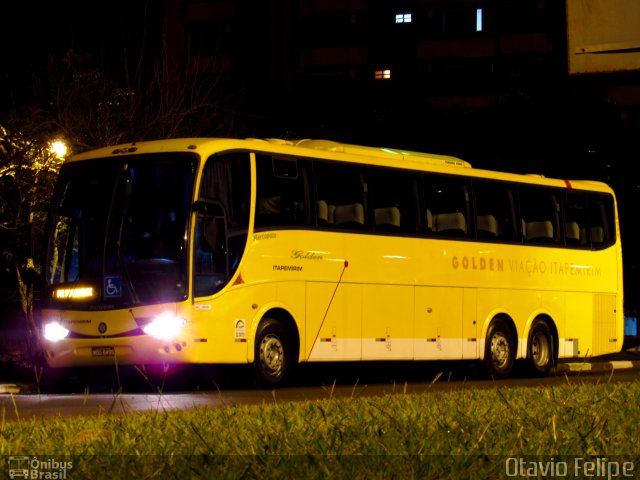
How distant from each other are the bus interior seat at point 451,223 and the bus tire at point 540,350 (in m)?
2.99

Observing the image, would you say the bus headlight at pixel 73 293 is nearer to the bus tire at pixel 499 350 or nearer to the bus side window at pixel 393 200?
the bus side window at pixel 393 200

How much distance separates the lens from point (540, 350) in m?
26.2

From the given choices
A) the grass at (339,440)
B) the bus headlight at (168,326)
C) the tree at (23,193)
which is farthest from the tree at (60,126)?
the grass at (339,440)

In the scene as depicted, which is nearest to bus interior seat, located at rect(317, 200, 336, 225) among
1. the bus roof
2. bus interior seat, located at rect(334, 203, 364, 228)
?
bus interior seat, located at rect(334, 203, 364, 228)

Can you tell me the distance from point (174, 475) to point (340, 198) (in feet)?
47.6

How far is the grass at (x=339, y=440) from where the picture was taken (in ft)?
23.8

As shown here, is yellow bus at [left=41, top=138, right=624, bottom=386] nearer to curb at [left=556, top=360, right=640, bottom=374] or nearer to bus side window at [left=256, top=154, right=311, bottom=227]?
bus side window at [left=256, top=154, right=311, bottom=227]

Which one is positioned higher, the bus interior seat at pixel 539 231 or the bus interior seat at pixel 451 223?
the bus interior seat at pixel 451 223

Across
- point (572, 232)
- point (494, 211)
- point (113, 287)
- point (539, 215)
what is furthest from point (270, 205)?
point (572, 232)

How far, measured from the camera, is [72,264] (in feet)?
65.2

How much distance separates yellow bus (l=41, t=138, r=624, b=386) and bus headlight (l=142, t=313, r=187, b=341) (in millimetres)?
14

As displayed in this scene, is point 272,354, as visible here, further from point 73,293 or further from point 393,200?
point 393,200

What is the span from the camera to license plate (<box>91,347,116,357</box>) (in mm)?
19062

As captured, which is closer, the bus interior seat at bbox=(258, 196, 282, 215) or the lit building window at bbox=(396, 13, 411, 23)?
the bus interior seat at bbox=(258, 196, 282, 215)
